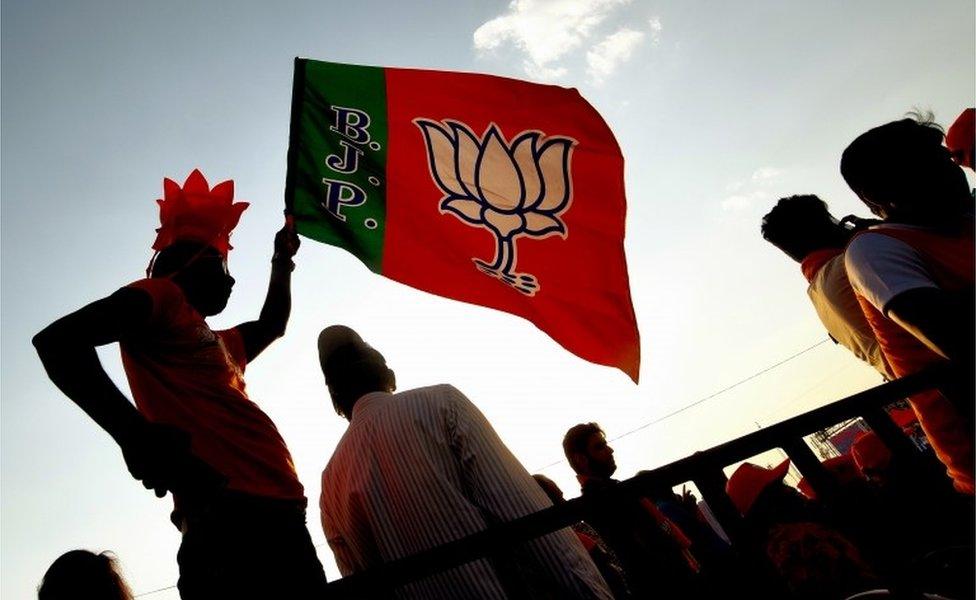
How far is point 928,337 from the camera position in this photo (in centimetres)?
174

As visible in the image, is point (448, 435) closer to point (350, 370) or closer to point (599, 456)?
point (350, 370)

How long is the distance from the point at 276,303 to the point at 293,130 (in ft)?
3.43

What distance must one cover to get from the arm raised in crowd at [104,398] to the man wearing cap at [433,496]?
0.61 meters

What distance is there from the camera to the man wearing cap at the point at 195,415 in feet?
5.31

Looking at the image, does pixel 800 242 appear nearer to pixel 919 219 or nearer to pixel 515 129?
A: pixel 919 219

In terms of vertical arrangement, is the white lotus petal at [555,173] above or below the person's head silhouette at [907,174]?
above

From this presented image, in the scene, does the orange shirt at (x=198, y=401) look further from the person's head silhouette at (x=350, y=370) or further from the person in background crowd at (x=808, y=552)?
the person in background crowd at (x=808, y=552)

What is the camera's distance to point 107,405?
1.61 m

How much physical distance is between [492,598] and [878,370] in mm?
1883

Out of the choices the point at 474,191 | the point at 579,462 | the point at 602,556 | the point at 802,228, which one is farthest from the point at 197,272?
the point at 602,556

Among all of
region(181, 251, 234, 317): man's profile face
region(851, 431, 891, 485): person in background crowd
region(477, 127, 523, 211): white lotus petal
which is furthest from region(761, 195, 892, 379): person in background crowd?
region(851, 431, 891, 485): person in background crowd

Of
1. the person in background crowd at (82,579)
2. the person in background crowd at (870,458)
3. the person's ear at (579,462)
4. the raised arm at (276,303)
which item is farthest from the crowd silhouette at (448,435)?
the person in background crowd at (870,458)

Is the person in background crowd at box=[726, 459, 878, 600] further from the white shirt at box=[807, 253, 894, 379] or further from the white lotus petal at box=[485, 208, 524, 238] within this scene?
the white lotus petal at box=[485, 208, 524, 238]

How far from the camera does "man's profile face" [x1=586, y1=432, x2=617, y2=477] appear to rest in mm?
4609
